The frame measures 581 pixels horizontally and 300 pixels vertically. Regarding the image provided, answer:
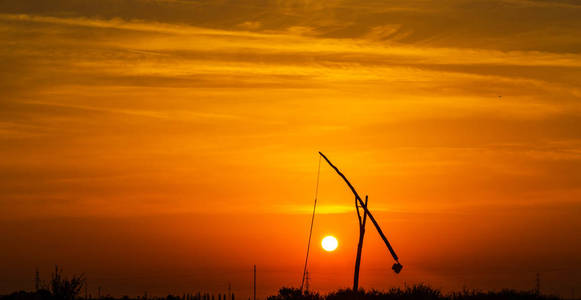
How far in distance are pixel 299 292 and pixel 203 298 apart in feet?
13.9

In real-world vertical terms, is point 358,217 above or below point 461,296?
above

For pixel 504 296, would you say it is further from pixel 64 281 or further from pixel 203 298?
pixel 64 281

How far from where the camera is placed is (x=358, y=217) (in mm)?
42531

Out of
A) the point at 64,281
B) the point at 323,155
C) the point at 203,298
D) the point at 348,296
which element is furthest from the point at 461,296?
the point at 64,281

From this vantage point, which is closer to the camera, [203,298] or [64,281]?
[64,281]

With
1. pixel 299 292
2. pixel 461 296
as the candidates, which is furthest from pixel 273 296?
pixel 461 296

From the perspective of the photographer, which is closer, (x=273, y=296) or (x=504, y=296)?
(x=504, y=296)

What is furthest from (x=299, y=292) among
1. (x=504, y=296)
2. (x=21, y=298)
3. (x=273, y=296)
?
(x=21, y=298)

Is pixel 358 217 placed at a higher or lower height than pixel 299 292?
higher

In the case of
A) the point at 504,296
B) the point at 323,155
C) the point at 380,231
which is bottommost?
the point at 504,296

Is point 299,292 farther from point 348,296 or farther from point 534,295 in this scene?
point 534,295

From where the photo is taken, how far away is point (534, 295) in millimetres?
Answer: 42125

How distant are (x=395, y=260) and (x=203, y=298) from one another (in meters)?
8.77

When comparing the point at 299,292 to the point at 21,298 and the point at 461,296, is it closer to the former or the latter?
the point at 461,296
